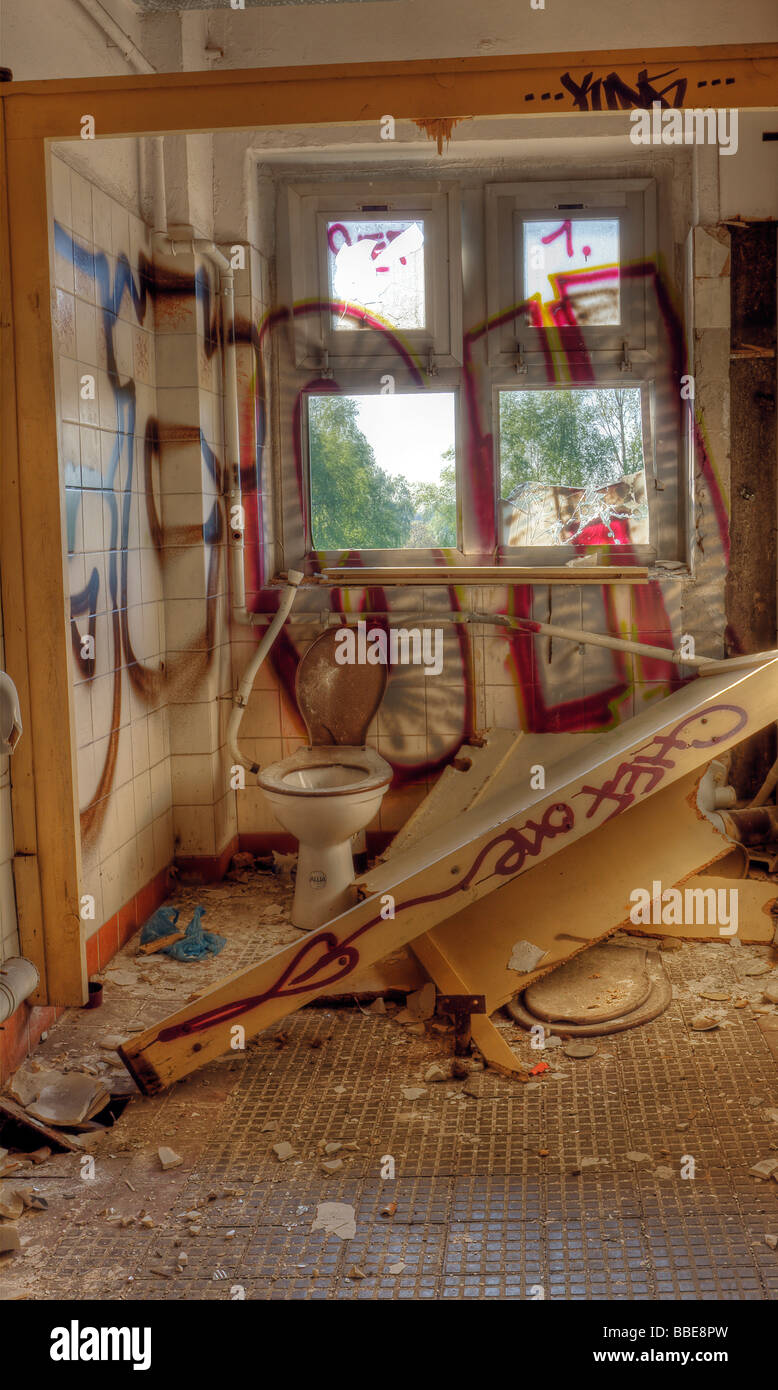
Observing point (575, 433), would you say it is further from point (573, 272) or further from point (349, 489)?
point (349, 489)

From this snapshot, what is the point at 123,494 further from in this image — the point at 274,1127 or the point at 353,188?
the point at 274,1127

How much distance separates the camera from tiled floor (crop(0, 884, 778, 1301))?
2.25m

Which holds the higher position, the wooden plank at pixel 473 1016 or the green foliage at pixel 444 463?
the green foliage at pixel 444 463

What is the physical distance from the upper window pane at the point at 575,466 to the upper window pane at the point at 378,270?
564 mm

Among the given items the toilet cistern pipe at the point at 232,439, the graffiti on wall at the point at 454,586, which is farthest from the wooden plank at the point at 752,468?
the toilet cistern pipe at the point at 232,439

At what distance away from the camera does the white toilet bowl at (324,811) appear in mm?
4098

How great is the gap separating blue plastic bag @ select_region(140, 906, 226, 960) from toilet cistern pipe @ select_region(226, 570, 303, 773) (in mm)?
698

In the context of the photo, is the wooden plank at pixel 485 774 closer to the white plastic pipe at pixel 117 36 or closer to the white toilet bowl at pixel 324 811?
the white toilet bowl at pixel 324 811

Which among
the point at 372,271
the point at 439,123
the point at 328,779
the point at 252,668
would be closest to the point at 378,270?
the point at 372,271

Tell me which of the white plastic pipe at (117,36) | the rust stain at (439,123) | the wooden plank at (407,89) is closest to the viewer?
the wooden plank at (407,89)

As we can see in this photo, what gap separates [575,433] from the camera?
4.89m

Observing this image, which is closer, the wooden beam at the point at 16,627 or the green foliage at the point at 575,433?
the wooden beam at the point at 16,627

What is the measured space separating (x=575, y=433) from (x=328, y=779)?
1.84 m

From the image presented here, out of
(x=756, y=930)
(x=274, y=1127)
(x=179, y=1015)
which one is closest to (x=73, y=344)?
(x=179, y=1015)
